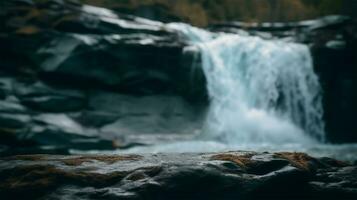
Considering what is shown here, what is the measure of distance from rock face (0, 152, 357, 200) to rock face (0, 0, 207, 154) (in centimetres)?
1869

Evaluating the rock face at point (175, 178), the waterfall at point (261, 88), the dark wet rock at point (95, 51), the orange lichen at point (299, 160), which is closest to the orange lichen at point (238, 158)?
the rock face at point (175, 178)

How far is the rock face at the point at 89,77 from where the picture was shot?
28542mm

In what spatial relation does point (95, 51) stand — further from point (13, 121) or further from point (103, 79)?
point (13, 121)

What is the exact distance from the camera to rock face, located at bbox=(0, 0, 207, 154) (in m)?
28.5

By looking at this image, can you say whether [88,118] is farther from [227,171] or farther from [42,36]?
[227,171]

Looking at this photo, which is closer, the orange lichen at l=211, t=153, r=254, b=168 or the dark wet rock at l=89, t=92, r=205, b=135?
the orange lichen at l=211, t=153, r=254, b=168

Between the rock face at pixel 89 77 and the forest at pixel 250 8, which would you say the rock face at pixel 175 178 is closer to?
the rock face at pixel 89 77

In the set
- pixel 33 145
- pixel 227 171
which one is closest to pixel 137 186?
pixel 227 171

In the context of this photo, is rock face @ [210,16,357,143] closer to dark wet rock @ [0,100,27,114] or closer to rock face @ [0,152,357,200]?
dark wet rock @ [0,100,27,114]

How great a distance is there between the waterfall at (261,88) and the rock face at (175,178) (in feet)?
73.3

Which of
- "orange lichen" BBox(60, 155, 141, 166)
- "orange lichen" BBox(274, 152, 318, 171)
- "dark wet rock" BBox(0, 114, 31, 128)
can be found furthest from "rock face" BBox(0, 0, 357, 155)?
"orange lichen" BBox(274, 152, 318, 171)

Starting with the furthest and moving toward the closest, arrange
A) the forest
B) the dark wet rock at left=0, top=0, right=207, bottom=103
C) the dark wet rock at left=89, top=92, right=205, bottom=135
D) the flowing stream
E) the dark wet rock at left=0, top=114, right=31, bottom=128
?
1. the forest
2. the flowing stream
3. the dark wet rock at left=0, top=0, right=207, bottom=103
4. the dark wet rock at left=89, top=92, right=205, bottom=135
5. the dark wet rock at left=0, top=114, right=31, bottom=128

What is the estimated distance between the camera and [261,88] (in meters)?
33.8

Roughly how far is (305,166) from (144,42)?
78.2 ft
